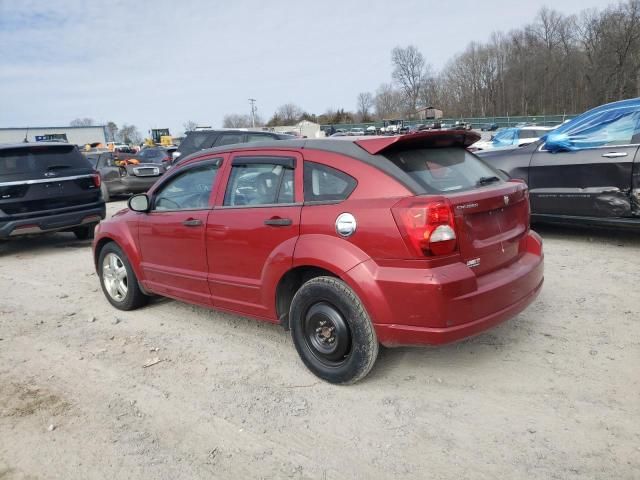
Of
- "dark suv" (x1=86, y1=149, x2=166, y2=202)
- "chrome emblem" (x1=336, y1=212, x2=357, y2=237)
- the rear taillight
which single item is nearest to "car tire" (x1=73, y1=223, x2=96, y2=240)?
"dark suv" (x1=86, y1=149, x2=166, y2=202)

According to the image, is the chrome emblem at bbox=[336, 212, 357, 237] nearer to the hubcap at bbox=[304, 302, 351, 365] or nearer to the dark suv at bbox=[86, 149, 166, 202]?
the hubcap at bbox=[304, 302, 351, 365]

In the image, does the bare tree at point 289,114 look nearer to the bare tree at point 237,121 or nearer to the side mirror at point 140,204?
the bare tree at point 237,121

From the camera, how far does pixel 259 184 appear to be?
382 centimetres

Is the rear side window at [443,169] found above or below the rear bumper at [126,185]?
above

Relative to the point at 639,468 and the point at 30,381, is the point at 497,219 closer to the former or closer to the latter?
the point at 639,468

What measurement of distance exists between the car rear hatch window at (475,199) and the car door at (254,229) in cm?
80

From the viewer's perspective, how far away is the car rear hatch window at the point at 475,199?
3044mm

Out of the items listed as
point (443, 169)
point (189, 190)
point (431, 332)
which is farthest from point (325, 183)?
point (189, 190)

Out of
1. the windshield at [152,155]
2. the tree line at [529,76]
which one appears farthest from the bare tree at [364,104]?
the windshield at [152,155]

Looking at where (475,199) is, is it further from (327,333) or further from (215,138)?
(215,138)

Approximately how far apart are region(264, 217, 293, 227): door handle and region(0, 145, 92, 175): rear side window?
6.09 meters

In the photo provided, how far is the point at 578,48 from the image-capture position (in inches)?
2943

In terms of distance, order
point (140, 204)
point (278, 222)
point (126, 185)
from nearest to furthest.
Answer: point (278, 222)
point (140, 204)
point (126, 185)

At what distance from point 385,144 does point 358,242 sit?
2.20 ft
